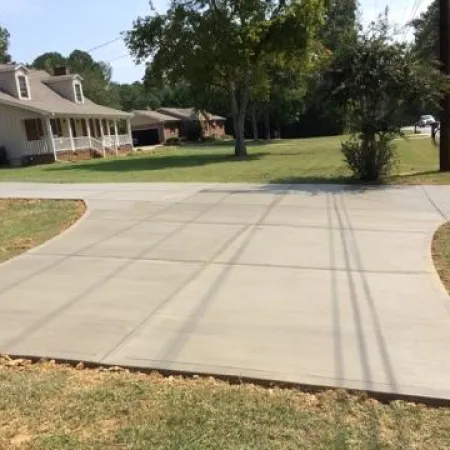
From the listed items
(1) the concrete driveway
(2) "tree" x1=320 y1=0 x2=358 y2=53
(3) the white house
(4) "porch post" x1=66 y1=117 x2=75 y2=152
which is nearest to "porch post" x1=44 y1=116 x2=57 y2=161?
(3) the white house

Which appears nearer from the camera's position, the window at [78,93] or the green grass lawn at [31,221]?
the green grass lawn at [31,221]

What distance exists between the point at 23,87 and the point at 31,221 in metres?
24.4

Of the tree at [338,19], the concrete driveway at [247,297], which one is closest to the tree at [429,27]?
the tree at [338,19]

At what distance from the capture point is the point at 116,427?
11.0ft

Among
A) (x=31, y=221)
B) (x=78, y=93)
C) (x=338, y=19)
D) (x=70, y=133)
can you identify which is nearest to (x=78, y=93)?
(x=78, y=93)

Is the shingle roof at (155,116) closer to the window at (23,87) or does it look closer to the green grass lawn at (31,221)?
the window at (23,87)

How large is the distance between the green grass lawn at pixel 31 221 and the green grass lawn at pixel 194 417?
14.7 feet

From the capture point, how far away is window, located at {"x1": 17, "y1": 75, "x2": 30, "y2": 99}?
1266 inches

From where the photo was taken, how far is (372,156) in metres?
15.4

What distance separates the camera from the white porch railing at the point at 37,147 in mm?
31344

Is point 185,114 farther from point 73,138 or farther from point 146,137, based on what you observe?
point 73,138

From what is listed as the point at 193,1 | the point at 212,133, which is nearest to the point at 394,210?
the point at 193,1

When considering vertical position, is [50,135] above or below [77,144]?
above

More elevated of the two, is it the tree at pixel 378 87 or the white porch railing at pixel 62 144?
the tree at pixel 378 87
